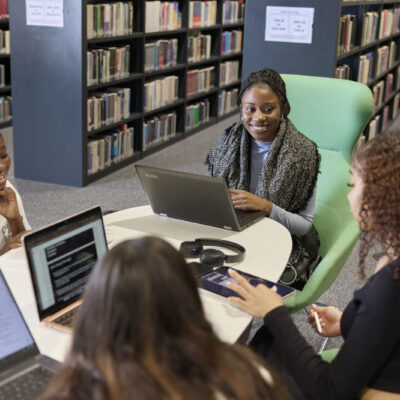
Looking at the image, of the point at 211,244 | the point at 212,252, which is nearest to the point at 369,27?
the point at 211,244

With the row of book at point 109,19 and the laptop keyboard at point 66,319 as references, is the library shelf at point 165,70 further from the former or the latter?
the laptop keyboard at point 66,319

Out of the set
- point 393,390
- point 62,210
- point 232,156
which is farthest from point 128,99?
point 393,390

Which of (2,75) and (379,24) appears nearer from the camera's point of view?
(379,24)

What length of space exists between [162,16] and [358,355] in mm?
4761

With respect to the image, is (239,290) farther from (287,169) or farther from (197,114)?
(197,114)

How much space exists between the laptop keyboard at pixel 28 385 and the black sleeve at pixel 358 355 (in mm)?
526

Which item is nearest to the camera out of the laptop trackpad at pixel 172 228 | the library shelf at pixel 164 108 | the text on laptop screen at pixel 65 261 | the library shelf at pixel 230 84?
the text on laptop screen at pixel 65 261

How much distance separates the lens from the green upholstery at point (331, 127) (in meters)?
2.47

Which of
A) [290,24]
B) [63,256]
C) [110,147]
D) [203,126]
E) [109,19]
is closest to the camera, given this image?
[63,256]

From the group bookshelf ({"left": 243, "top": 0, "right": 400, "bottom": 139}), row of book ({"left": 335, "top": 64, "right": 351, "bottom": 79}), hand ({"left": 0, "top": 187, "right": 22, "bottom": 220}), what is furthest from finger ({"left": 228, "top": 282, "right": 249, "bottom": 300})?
row of book ({"left": 335, "top": 64, "right": 351, "bottom": 79})

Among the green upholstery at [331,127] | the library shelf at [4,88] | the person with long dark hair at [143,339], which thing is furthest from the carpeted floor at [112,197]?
the person with long dark hair at [143,339]

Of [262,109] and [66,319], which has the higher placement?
[262,109]

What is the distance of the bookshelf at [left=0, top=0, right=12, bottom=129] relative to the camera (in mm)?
5938

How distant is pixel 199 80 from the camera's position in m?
6.48
